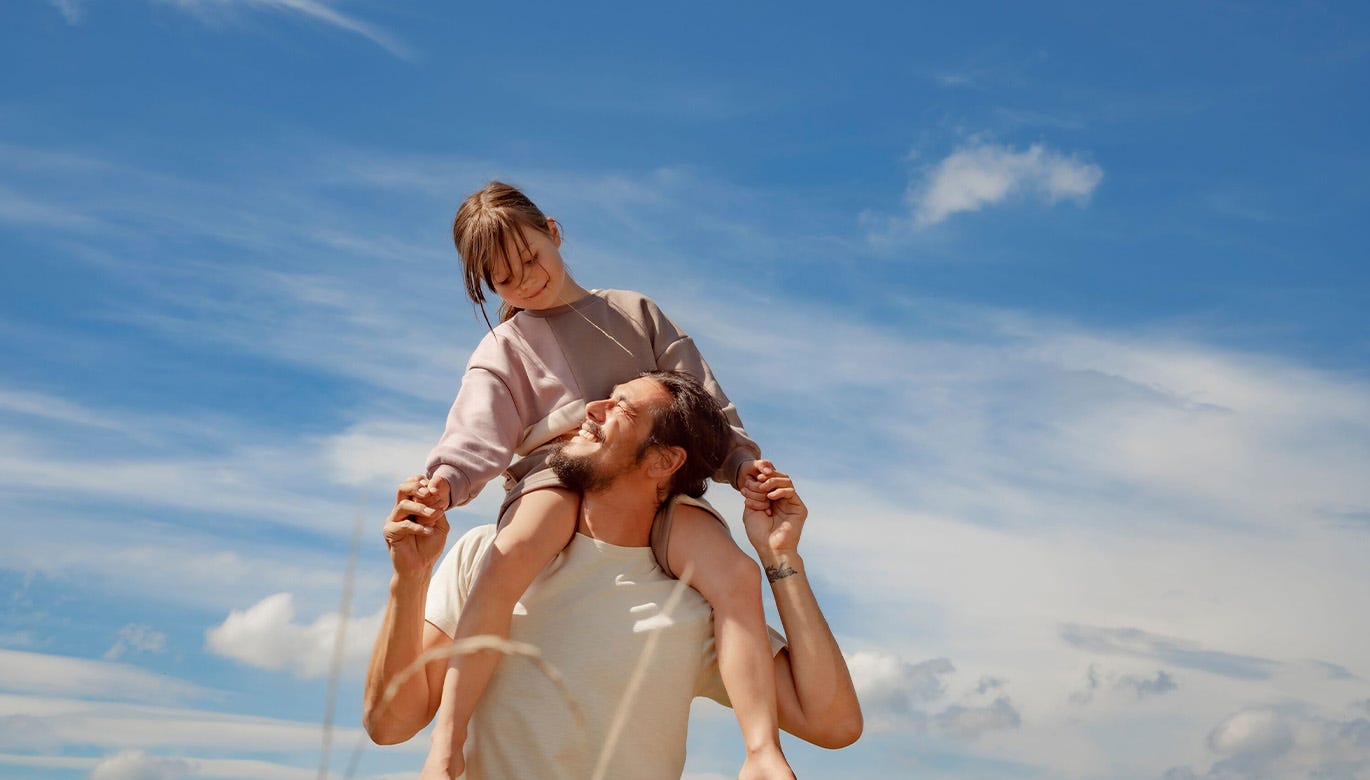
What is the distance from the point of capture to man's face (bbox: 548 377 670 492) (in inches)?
179

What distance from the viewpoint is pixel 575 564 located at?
4.57 meters

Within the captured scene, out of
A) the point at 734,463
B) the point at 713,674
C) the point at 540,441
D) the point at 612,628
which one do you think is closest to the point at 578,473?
the point at 540,441

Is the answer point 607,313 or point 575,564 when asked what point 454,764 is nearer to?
point 575,564

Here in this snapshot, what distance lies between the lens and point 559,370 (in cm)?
490

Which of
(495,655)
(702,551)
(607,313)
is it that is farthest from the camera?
(607,313)

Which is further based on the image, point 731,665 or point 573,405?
point 573,405

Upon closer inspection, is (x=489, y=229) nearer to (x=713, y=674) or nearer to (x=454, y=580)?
(x=454, y=580)

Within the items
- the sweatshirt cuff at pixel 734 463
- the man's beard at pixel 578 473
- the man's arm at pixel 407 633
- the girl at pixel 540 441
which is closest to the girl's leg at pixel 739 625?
the girl at pixel 540 441

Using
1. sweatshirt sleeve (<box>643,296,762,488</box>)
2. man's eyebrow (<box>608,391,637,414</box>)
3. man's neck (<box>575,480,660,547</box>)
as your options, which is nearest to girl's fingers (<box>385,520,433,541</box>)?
man's neck (<box>575,480,660,547</box>)

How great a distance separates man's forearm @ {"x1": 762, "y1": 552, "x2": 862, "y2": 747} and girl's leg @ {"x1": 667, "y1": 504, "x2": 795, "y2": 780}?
165 mm

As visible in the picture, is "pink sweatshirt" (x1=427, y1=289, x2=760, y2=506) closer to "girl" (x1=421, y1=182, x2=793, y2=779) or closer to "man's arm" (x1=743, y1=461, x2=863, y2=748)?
"girl" (x1=421, y1=182, x2=793, y2=779)

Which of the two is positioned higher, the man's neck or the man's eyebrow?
the man's eyebrow

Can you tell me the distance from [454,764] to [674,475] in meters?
1.35

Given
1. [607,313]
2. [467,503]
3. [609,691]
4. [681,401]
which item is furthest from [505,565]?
[607,313]
